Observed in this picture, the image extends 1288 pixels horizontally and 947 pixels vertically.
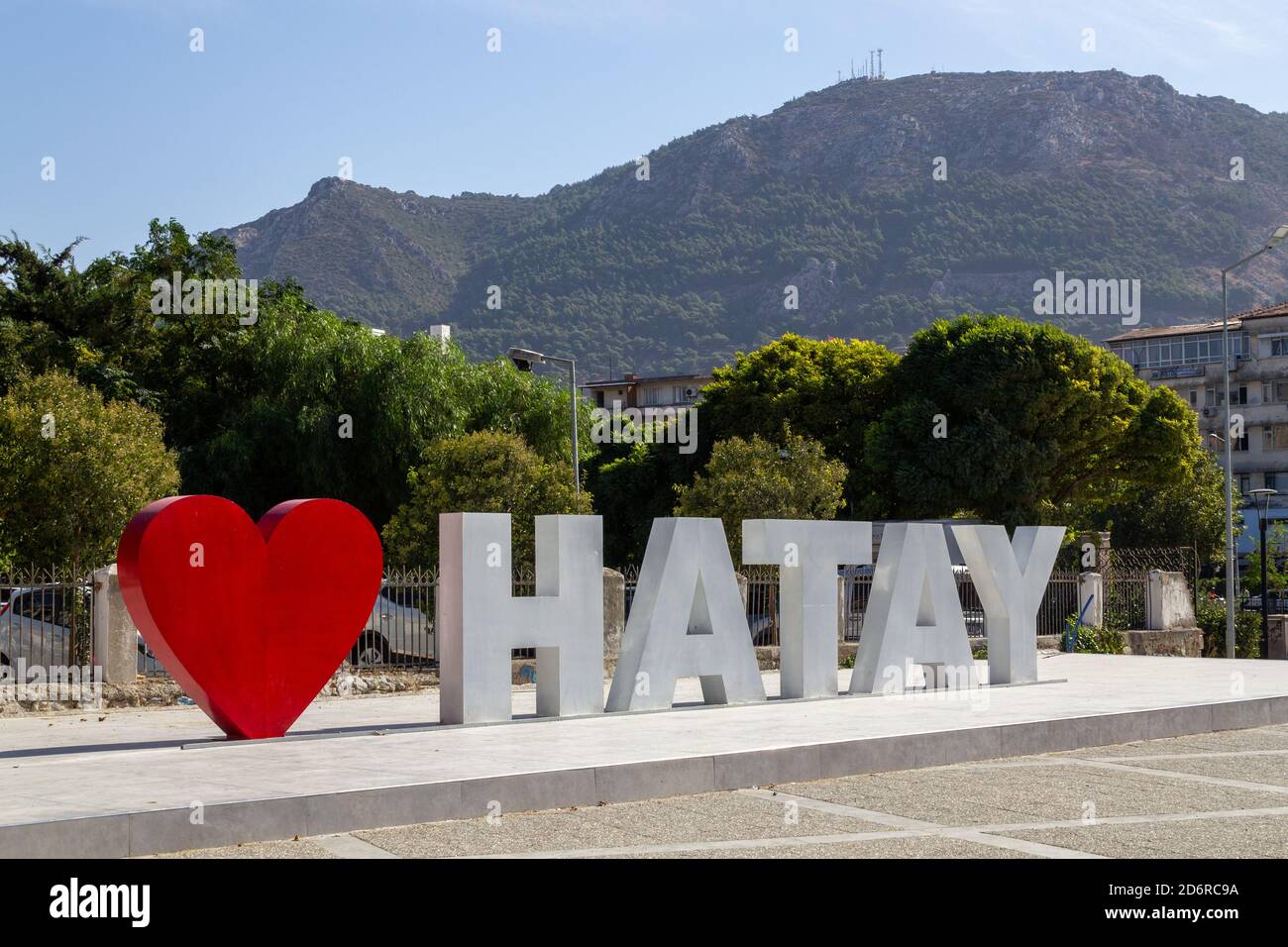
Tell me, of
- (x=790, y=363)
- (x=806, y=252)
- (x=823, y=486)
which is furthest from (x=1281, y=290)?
(x=823, y=486)

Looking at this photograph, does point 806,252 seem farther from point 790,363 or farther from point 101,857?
point 101,857

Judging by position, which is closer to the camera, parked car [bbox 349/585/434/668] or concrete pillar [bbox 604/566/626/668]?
parked car [bbox 349/585/434/668]

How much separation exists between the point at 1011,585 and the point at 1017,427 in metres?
26.8

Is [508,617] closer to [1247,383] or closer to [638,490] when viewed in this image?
[638,490]

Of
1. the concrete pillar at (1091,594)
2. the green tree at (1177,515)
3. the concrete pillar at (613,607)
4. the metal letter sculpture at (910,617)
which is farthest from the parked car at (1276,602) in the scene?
the metal letter sculpture at (910,617)

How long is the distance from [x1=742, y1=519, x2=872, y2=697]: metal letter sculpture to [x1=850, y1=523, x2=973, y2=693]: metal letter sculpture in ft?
1.48

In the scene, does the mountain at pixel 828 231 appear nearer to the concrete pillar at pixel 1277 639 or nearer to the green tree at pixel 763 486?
the green tree at pixel 763 486

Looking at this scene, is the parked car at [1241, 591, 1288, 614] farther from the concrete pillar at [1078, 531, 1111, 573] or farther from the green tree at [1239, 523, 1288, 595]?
the concrete pillar at [1078, 531, 1111, 573]

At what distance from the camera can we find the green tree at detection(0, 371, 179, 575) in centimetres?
2377

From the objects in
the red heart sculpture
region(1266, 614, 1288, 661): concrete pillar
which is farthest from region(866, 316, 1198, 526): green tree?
the red heart sculpture

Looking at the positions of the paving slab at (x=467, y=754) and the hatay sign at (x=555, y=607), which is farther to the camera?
the hatay sign at (x=555, y=607)

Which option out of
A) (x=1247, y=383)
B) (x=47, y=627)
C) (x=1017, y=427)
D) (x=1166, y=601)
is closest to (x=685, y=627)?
(x=47, y=627)

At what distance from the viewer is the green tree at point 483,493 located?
27.4 metres

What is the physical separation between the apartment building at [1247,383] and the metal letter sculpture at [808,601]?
66.2 metres
